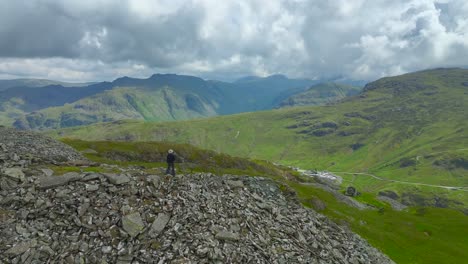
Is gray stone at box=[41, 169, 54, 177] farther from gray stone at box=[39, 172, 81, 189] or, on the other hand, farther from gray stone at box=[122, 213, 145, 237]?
gray stone at box=[122, 213, 145, 237]

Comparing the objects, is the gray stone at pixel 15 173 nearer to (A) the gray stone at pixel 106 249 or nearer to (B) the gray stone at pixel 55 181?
(B) the gray stone at pixel 55 181

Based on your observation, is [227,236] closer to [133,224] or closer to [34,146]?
[133,224]

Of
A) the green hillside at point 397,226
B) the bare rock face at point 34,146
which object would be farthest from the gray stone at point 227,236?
the bare rock face at point 34,146

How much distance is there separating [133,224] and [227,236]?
7.57m

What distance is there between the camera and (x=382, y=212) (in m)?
92.0

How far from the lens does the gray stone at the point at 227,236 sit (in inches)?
1032

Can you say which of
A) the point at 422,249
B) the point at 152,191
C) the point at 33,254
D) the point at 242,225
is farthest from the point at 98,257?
the point at 422,249

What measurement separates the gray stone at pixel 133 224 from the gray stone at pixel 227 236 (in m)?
6.10

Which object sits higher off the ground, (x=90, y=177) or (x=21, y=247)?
(x=90, y=177)

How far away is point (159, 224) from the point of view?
26047 millimetres

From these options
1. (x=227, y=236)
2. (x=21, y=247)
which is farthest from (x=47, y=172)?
(x=227, y=236)

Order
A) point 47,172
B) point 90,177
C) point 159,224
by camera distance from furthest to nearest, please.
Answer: point 47,172 → point 90,177 → point 159,224

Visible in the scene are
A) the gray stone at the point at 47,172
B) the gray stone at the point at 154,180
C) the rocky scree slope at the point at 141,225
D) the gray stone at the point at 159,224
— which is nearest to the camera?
the rocky scree slope at the point at 141,225

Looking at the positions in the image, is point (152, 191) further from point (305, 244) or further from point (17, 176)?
point (305, 244)
